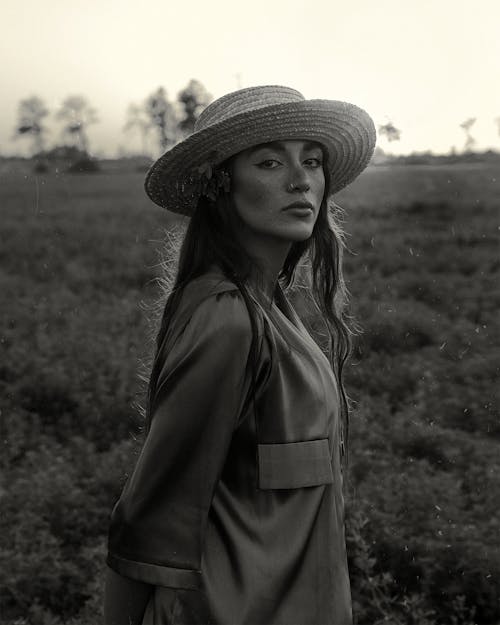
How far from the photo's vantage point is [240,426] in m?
1.61

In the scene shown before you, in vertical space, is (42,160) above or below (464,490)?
above

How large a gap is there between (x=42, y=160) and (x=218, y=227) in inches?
744

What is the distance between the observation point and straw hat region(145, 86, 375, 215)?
1.79 m

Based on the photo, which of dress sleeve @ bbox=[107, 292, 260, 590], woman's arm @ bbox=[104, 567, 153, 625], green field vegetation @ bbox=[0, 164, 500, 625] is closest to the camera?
dress sleeve @ bbox=[107, 292, 260, 590]

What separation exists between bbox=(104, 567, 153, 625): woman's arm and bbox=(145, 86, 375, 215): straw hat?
0.91 m

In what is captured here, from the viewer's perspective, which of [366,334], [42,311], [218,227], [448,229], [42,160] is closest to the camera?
[218,227]

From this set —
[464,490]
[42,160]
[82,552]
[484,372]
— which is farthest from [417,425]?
[42,160]

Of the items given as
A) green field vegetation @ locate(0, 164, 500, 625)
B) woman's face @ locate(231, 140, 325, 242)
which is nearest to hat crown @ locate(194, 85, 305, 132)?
woman's face @ locate(231, 140, 325, 242)

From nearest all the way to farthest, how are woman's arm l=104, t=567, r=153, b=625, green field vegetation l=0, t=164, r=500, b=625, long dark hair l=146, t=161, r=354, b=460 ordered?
woman's arm l=104, t=567, r=153, b=625, long dark hair l=146, t=161, r=354, b=460, green field vegetation l=0, t=164, r=500, b=625

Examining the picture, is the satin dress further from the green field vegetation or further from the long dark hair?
the green field vegetation

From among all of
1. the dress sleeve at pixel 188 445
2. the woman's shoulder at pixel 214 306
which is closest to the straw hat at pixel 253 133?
the woman's shoulder at pixel 214 306

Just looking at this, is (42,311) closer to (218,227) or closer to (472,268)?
(472,268)

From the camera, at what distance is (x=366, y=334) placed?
26.6 ft

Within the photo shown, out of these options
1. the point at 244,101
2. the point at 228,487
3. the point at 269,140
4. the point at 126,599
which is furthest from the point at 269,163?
the point at 126,599
